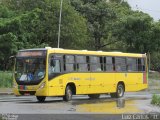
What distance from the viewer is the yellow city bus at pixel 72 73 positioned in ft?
82.4

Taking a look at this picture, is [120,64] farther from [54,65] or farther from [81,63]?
[54,65]

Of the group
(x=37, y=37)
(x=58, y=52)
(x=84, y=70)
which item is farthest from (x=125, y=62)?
(x=37, y=37)

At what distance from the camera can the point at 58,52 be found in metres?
25.9

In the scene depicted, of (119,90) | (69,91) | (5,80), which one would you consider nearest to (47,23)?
(5,80)

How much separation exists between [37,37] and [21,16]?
7.32 m

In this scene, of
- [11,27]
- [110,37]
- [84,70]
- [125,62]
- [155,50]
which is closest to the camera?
[84,70]

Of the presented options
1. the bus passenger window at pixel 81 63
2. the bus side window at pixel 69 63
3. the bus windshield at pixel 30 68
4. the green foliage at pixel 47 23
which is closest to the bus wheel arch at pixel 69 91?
the bus side window at pixel 69 63

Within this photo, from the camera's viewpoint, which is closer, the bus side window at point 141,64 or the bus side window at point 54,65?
the bus side window at point 54,65

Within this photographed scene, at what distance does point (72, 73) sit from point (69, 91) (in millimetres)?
953

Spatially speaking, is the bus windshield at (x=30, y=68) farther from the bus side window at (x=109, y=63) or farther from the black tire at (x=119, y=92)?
the black tire at (x=119, y=92)

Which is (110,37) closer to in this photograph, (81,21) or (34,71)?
(81,21)

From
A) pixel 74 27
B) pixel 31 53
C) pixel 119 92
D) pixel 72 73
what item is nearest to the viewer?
pixel 31 53

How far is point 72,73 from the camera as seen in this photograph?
26750 millimetres

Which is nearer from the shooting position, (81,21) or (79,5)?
(81,21)
